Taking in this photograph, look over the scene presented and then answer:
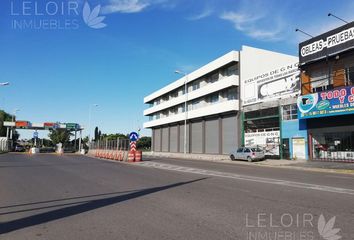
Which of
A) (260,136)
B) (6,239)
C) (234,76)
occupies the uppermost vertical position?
(234,76)

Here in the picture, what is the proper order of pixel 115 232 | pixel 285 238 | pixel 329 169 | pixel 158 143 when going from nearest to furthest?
pixel 285 238, pixel 115 232, pixel 329 169, pixel 158 143

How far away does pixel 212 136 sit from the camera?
51.6 meters

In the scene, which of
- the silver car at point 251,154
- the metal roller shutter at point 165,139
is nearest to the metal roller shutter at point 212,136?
the silver car at point 251,154

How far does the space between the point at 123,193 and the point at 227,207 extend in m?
4.16

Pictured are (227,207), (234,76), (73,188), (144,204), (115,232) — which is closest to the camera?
(115,232)

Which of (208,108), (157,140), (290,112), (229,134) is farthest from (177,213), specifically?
(157,140)

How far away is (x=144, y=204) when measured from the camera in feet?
31.2

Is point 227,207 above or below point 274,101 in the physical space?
below

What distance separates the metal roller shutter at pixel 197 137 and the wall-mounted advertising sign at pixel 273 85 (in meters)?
13.6

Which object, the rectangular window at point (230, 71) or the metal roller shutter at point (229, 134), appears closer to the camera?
the metal roller shutter at point (229, 134)

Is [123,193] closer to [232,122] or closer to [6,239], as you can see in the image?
[6,239]

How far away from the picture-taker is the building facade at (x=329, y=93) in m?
28.4

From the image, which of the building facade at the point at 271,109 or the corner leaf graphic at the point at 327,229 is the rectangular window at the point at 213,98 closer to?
the building facade at the point at 271,109

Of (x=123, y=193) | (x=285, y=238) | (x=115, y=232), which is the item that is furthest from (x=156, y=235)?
(x=123, y=193)
